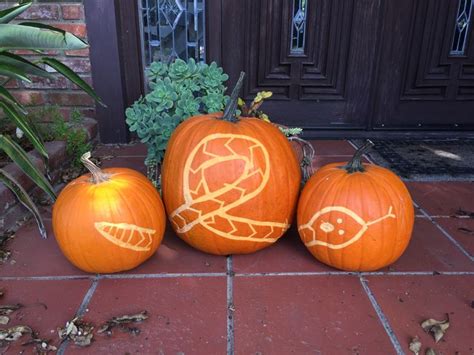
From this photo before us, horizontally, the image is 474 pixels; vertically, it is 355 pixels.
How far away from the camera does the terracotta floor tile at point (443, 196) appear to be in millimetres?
1974

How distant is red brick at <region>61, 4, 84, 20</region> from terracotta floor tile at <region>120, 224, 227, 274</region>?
1585 millimetres

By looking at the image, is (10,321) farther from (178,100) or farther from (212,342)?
(178,100)

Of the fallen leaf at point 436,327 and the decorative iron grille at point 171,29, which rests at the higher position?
the decorative iron grille at point 171,29

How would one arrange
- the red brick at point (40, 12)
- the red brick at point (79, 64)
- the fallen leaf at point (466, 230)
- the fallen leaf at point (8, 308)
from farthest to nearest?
the red brick at point (79, 64)
the red brick at point (40, 12)
the fallen leaf at point (466, 230)
the fallen leaf at point (8, 308)

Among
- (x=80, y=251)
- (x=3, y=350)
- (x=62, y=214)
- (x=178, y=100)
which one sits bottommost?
(x=3, y=350)

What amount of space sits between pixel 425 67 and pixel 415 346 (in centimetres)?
228

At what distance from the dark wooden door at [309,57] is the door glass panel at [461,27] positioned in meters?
0.57

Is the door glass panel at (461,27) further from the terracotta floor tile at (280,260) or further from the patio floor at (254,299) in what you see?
the terracotta floor tile at (280,260)

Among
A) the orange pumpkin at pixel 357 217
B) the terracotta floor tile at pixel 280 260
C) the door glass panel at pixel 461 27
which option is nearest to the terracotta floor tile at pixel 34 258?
the terracotta floor tile at pixel 280 260

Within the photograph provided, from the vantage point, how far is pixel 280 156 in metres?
1.47

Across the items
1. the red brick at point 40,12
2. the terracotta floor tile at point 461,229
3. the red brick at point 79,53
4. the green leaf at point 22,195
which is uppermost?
the red brick at point 40,12

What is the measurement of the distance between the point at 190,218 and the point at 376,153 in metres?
1.68

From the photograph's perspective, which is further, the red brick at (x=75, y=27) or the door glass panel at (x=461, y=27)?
the door glass panel at (x=461, y=27)

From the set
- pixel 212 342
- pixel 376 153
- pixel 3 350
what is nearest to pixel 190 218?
pixel 212 342
